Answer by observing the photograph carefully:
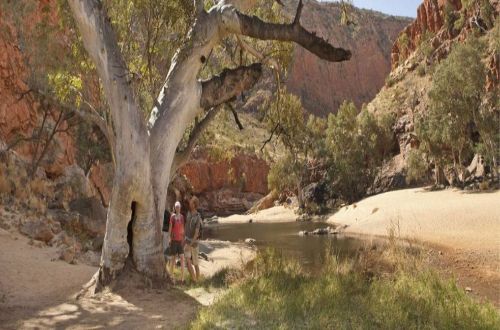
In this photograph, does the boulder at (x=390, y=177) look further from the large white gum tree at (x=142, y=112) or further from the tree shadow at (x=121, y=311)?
the tree shadow at (x=121, y=311)

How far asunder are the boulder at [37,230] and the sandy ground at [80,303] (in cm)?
390

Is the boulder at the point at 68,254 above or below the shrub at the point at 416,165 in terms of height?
below

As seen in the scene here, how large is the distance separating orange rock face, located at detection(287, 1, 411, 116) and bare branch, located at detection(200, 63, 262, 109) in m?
111

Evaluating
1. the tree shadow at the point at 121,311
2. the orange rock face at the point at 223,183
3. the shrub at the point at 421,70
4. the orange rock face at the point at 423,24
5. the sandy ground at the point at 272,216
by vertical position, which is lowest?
the tree shadow at the point at 121,311

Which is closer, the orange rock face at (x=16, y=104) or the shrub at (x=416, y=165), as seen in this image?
the orange rock face at (x=16, y=104)

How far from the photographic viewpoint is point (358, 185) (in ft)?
154

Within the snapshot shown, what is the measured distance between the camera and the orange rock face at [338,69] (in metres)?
121

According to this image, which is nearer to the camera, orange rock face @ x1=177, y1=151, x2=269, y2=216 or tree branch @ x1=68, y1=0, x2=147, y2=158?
tree branch @ x1=68, y1=0, x2=147, y2=158

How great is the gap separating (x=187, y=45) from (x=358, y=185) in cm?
4059

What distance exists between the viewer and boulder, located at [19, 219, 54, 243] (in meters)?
14.6

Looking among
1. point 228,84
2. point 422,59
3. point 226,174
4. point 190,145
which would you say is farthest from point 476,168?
point 228,84

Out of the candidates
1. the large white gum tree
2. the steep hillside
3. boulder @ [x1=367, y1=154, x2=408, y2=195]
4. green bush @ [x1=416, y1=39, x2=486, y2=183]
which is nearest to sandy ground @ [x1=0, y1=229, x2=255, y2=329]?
Answer: the large white gum tree

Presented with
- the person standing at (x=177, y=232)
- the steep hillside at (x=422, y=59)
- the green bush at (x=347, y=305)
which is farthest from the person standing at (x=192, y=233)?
the steep hillside at (x=422, y=59)

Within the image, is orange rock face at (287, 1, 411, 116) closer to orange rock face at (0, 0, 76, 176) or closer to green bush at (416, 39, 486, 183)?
green bush at (416, 39, 486, 183)
